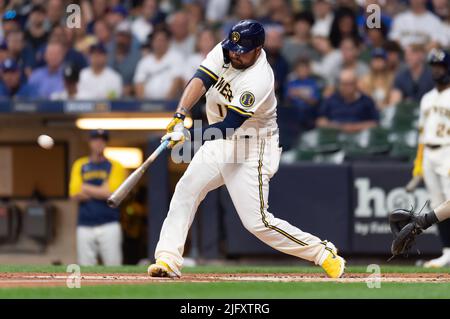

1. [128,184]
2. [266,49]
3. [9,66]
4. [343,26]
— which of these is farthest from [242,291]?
[343,26]

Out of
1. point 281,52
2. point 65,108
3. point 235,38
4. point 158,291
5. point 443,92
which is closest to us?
point 158,291

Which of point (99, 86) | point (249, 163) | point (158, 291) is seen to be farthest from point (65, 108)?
point (158, 291)

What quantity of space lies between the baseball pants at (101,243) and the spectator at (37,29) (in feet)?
10.8

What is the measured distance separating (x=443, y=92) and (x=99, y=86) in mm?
4583

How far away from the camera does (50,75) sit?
13.9 m

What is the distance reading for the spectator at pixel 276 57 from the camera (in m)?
13.5

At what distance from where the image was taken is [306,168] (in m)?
12.4

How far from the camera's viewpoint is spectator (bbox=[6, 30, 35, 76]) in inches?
575

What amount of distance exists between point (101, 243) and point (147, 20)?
13.3 ft

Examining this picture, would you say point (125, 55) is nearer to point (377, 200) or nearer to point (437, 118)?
point (377, 200)

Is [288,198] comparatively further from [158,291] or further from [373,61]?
[158,291]

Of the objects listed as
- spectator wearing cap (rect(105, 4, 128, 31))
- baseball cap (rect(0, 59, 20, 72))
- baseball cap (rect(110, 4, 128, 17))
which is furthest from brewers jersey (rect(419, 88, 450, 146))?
baseball cap (rect(110, 4, 128, 17))

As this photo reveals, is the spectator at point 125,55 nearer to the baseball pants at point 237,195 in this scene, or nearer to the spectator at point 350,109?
the spectator at point 350,109

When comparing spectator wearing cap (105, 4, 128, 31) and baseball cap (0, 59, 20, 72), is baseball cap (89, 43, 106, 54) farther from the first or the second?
spectator wearing cap (105, 4, 128, 31)
